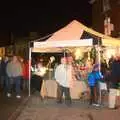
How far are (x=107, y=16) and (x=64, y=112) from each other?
21.2m

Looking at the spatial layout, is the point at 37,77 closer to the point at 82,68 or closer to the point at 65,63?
the point at 82,68

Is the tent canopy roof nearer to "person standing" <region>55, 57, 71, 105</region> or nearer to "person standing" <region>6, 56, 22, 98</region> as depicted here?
"person standing" <region>55, 57, 71, 105</region>

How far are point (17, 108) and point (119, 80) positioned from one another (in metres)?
3.94

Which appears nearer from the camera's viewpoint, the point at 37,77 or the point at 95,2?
the point at 37,77

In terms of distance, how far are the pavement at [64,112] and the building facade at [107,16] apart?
46.2ft

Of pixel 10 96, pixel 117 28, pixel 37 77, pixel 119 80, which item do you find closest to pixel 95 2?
pixel 117 28

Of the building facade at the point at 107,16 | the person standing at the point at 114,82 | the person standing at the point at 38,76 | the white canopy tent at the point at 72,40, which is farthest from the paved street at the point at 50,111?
the building facade at the point at 107,16

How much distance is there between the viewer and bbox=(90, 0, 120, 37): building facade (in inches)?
1316

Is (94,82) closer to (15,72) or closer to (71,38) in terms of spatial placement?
(71,38)

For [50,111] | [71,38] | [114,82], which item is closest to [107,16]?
[71,38]

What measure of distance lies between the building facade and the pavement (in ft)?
46.2

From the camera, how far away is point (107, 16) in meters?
37.2

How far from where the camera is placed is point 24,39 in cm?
7100

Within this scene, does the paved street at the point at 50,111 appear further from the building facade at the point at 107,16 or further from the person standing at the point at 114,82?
the building facade at the point at 107,16
